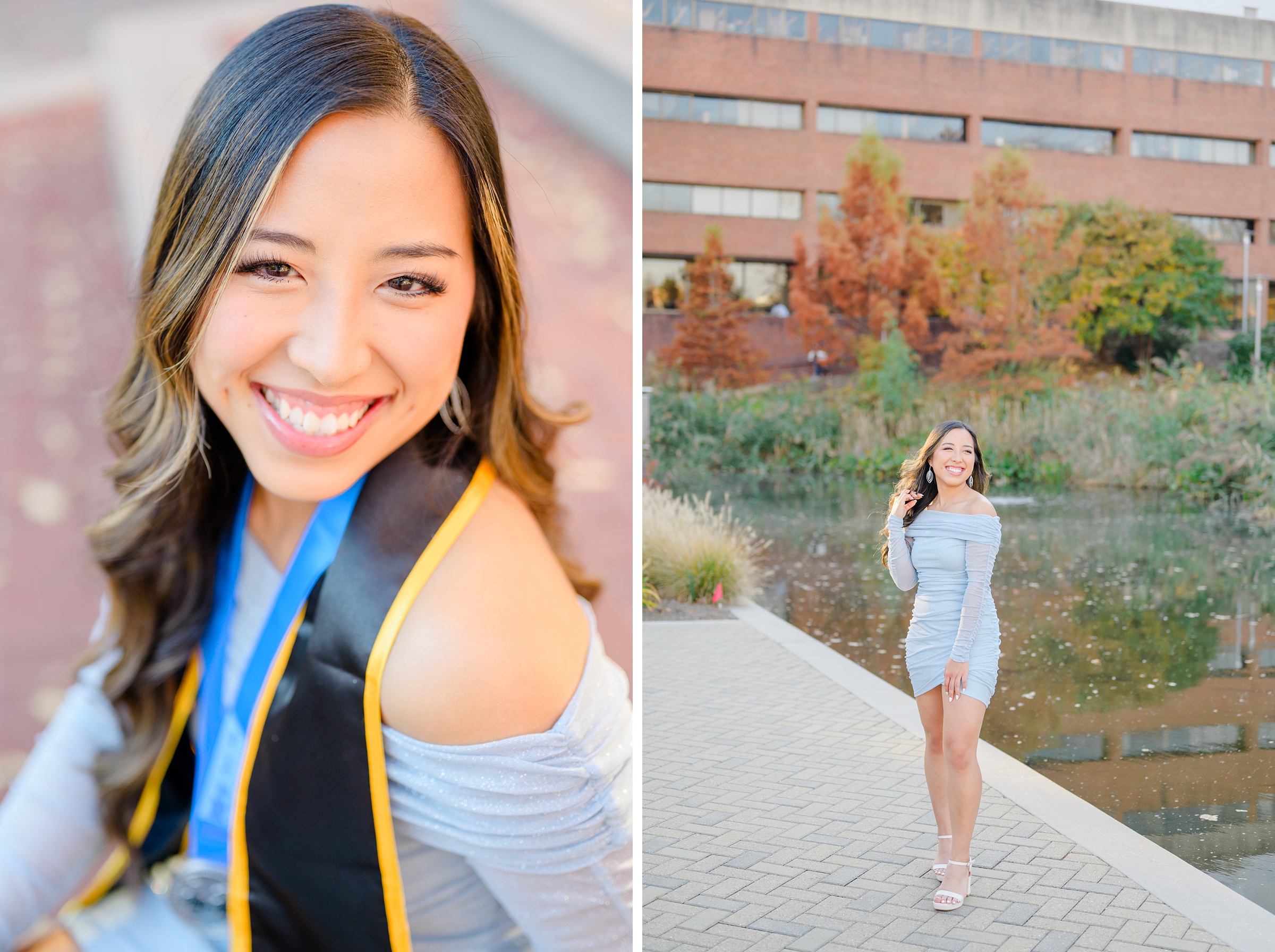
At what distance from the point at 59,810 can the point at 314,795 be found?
0.45 m

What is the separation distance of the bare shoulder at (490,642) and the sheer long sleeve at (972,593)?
2012 millimetres

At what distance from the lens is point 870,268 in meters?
19.2

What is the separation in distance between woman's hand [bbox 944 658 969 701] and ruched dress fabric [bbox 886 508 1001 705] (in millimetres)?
17

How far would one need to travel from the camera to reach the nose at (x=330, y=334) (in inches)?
72.6

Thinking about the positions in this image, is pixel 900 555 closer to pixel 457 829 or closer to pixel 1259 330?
pixel 457 829

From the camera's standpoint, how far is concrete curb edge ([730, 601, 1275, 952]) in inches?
140

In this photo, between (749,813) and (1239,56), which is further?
(1239,56)

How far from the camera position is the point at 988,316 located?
58.1 ft

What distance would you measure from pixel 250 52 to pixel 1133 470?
1378cm

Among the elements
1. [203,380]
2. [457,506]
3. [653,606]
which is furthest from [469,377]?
[653,606]

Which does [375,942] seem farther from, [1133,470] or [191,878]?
[1133,470]

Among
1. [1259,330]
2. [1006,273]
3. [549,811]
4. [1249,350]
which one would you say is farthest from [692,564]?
[1249,350]

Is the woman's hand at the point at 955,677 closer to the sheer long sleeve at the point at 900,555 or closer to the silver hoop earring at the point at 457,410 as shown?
the sheer long sleeve at the point at 900,555

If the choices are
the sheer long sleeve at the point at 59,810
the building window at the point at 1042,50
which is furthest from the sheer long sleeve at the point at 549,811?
the building window at the point at 1042,50
